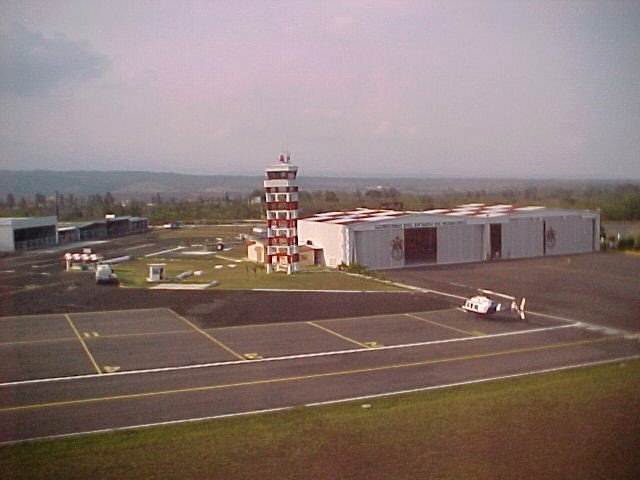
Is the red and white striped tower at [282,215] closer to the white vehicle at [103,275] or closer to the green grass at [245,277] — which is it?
the green grass at [245,277]

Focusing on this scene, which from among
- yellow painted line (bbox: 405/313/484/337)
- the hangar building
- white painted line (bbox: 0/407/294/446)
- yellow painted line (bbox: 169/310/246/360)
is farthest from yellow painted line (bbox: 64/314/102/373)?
the hangar building

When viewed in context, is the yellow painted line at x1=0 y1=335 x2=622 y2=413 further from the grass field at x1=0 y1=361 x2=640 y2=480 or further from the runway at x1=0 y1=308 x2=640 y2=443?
the grass field at x1=0 y1=361 x2=640 y2=480

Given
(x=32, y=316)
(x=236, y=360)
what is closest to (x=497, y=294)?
(x=236, y=360)

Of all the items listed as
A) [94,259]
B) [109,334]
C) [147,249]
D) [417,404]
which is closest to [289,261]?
[94,259]

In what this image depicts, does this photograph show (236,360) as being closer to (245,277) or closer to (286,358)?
(286,358)

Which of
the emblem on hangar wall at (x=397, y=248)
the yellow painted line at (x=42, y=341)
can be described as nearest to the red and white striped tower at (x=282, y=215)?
the emblem on hangar wall at (x=397, y=248)

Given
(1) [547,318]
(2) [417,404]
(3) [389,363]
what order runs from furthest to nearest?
(1) [547,318], (3) [389,363], (2) [417,404]

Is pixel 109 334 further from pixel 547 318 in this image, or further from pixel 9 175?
pixel 547 318
